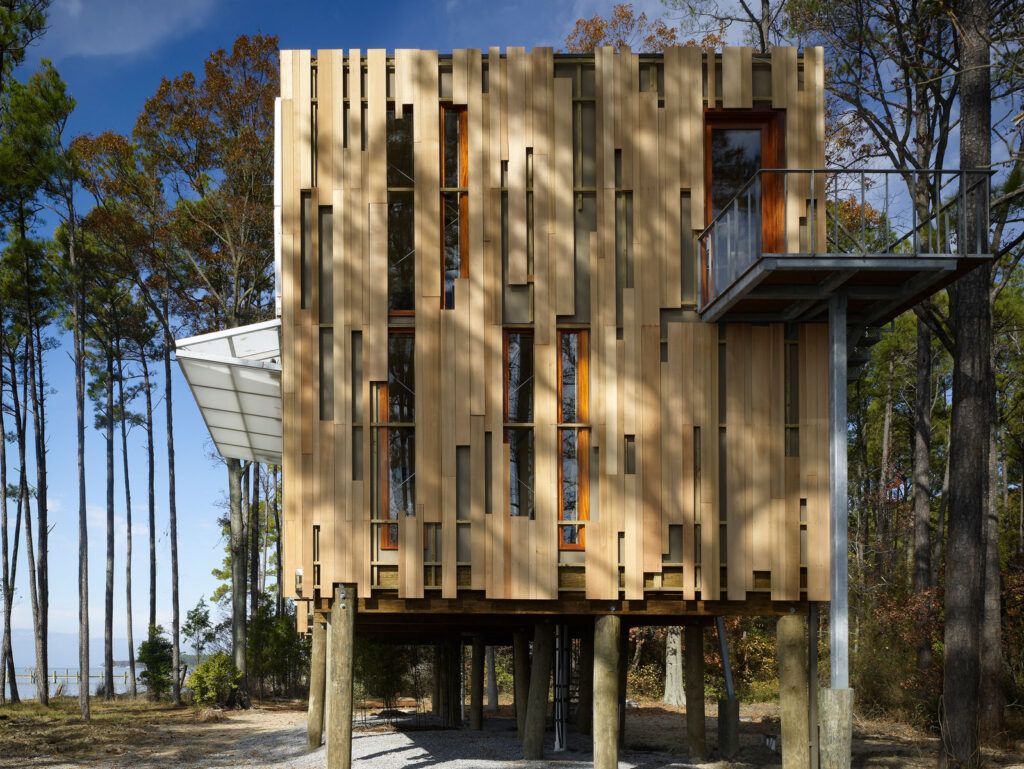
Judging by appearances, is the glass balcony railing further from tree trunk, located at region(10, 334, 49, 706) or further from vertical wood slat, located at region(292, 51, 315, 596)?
tree trunk, located at region(10, 334, 49, 706)

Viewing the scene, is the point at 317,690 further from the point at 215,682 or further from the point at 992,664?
the point at 992,664

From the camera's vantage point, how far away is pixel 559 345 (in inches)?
421

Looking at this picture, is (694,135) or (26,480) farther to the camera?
(26,480)

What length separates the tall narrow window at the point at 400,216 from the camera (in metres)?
10.8

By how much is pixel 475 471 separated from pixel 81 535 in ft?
56.4

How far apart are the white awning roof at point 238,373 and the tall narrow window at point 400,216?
5.90 feet

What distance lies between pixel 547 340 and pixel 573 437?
3.28 feet

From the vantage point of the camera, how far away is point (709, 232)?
34.7 feet

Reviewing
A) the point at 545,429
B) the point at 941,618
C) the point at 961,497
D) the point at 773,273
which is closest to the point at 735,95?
the point at 773,273

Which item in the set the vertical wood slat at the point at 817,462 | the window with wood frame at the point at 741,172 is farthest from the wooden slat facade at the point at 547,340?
the window with wood frame at the point at 741,172

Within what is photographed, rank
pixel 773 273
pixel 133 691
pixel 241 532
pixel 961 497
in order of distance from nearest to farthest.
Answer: pixel 773 273 < pixel 961 497 < pixel 241 532 < pixel 133 691

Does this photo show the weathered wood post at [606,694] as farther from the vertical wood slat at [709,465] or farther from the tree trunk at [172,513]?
the tree trunk at [172,513]

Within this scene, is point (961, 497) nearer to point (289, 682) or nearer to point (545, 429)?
point (545, 429)

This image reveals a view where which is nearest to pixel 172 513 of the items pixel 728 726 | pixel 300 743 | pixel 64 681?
pixel 64 681
